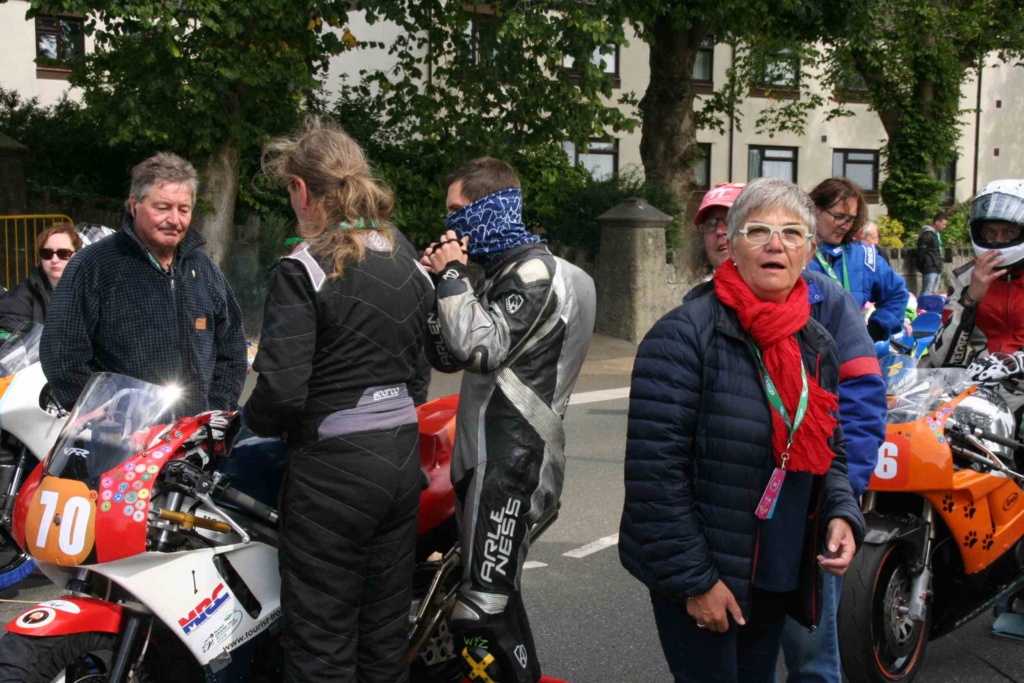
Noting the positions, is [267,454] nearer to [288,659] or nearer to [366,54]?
[288,659]

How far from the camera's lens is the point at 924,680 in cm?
439

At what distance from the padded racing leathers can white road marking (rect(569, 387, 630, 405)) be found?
310 inches

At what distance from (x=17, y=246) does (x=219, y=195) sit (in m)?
2.34

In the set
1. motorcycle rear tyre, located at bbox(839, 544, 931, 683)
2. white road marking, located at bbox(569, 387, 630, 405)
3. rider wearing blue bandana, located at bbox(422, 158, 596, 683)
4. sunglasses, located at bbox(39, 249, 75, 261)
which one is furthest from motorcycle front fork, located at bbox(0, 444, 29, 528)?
white road marking, located at bbox(569, 387, 630, 405)

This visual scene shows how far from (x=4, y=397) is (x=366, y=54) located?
22484 mm

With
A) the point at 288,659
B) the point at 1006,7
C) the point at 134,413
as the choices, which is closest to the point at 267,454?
the point at 134,413

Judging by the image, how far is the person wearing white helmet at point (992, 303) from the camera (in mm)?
4547

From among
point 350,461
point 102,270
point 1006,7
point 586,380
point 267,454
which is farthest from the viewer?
point 1006,7

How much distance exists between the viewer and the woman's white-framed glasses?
9.14ft

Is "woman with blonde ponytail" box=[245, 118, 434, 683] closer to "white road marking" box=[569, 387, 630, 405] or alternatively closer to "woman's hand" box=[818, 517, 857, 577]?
"woman's hand" box=[818, 517, 857, 577]

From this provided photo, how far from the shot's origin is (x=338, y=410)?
305 cm

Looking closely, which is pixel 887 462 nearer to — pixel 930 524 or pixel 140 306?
pixel 930 524

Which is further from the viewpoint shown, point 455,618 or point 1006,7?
point 1006,7

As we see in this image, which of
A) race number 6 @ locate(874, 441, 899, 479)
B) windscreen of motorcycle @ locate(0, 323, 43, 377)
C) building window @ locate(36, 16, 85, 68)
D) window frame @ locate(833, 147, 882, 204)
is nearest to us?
race number 6 @ locate(874, 441, 899, 479)
